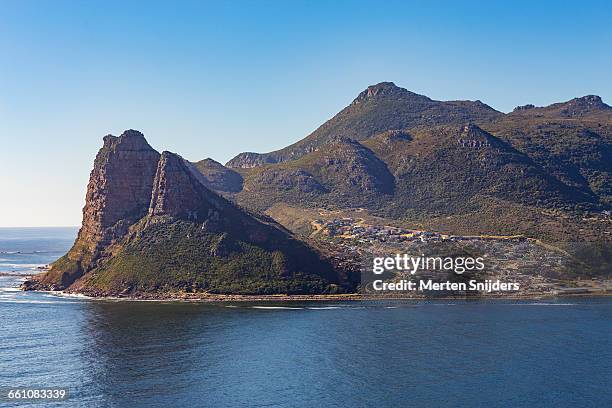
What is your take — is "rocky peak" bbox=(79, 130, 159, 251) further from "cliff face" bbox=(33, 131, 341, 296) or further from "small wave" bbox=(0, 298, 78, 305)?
"small wave" bbox=(0, 298, 78, 305)

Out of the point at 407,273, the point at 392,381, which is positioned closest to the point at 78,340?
the point at 392,381

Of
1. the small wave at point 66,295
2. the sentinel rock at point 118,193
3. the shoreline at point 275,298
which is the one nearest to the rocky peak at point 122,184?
the sentinel rock at point 118,193

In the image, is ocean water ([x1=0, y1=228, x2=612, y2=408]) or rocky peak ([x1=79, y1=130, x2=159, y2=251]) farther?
rocky peak ([x1=79, y1=130, x2=159, y2=251])

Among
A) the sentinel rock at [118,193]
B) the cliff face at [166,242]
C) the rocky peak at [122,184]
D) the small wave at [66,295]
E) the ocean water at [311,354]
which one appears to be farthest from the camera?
the rocky peak at [122,184]

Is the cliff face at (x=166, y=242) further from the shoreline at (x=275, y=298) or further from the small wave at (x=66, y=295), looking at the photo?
the shoreline at (x=275, y=298)

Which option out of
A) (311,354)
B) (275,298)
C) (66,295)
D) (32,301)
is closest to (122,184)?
(66,295)

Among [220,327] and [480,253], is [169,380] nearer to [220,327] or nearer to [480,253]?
[220,327]

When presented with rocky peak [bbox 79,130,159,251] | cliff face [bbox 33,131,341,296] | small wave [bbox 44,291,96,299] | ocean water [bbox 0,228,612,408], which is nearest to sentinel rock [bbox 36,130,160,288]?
rocky peak [bbox 79,130,159,251]

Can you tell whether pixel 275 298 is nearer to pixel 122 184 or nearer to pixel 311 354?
pixel 311 354
